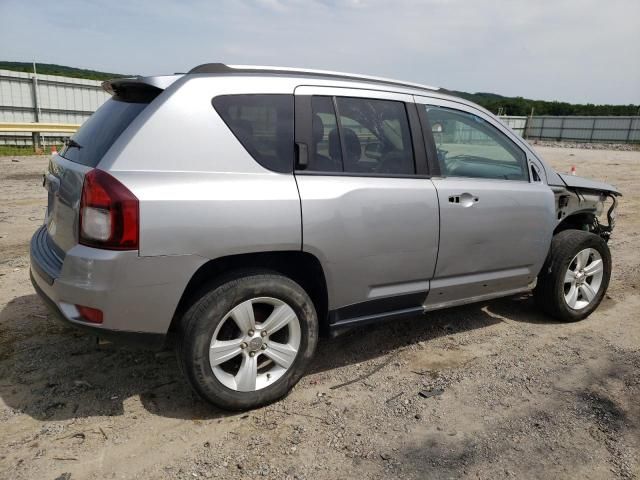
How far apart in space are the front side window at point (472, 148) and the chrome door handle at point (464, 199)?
17 centimetres

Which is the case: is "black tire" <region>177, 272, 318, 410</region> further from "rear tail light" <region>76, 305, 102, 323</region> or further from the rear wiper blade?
the rear wiper blade

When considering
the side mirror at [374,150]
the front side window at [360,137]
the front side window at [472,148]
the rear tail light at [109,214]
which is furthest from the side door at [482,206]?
the rear tail light at [109,214]

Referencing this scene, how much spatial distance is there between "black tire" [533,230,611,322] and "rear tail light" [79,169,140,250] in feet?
10.9

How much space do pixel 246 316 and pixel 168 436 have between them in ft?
2.45

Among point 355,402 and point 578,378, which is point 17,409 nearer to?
point 355,402

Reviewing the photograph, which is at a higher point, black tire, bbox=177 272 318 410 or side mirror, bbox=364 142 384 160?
side mirror, bbox=364 142 384 160

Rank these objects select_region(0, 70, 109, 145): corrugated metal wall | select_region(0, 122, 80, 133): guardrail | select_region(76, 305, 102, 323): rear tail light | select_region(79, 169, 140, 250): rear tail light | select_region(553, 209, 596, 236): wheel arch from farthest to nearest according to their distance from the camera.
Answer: select_region(0, 70, 109, 145): corrugated metal wall, select_region(0, 122, 80, 133): guardrail, select_region(553, 209, 596, 236): wheel arch, select_region(76, 305, 102, 323): rear tail light, select_region(79, 169, 140, 250): rear tail light

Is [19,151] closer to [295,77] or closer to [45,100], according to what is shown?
[45,100]

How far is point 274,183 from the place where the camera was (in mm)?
2801

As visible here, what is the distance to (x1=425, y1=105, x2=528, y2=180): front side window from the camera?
11.7 ft

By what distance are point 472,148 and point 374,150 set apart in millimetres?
1056

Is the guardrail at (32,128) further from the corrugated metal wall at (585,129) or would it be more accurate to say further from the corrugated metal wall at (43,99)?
the corrugated metal wall at (585,129)

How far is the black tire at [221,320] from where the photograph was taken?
2674mm

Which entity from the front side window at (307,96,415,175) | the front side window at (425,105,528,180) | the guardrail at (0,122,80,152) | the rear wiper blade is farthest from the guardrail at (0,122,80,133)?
the front side window at (425,105,528,180)
